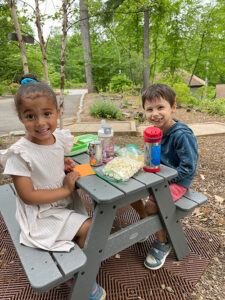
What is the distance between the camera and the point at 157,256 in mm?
1779

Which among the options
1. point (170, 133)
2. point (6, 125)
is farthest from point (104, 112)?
point (170, 133)

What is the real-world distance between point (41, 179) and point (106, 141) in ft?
1.90

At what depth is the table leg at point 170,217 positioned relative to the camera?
1579 millimetres

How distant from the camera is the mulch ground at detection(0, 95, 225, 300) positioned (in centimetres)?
164

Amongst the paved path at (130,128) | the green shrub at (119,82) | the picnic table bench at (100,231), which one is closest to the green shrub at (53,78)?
the green shrub at (119,82)

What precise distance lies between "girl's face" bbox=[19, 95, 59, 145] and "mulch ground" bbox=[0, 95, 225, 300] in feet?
5.43

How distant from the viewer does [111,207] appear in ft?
4.47

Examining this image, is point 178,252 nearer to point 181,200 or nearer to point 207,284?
point 207,284

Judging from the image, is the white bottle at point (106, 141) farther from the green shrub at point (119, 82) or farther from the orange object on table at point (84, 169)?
the green shrub at point (119, 82)

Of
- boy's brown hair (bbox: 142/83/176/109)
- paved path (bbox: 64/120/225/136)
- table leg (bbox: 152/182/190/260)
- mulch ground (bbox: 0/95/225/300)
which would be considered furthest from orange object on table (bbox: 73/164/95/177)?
paved path (bbox: 64/120/225/136)

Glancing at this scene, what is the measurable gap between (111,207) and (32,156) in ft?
2.07

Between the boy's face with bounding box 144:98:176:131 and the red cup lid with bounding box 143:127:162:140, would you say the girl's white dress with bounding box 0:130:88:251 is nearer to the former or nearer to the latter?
the red cup lid with bounding box 143:127:162:140

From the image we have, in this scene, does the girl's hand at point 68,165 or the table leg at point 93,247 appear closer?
the table leg at point 93,247

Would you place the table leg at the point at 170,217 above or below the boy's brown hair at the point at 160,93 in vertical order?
below
